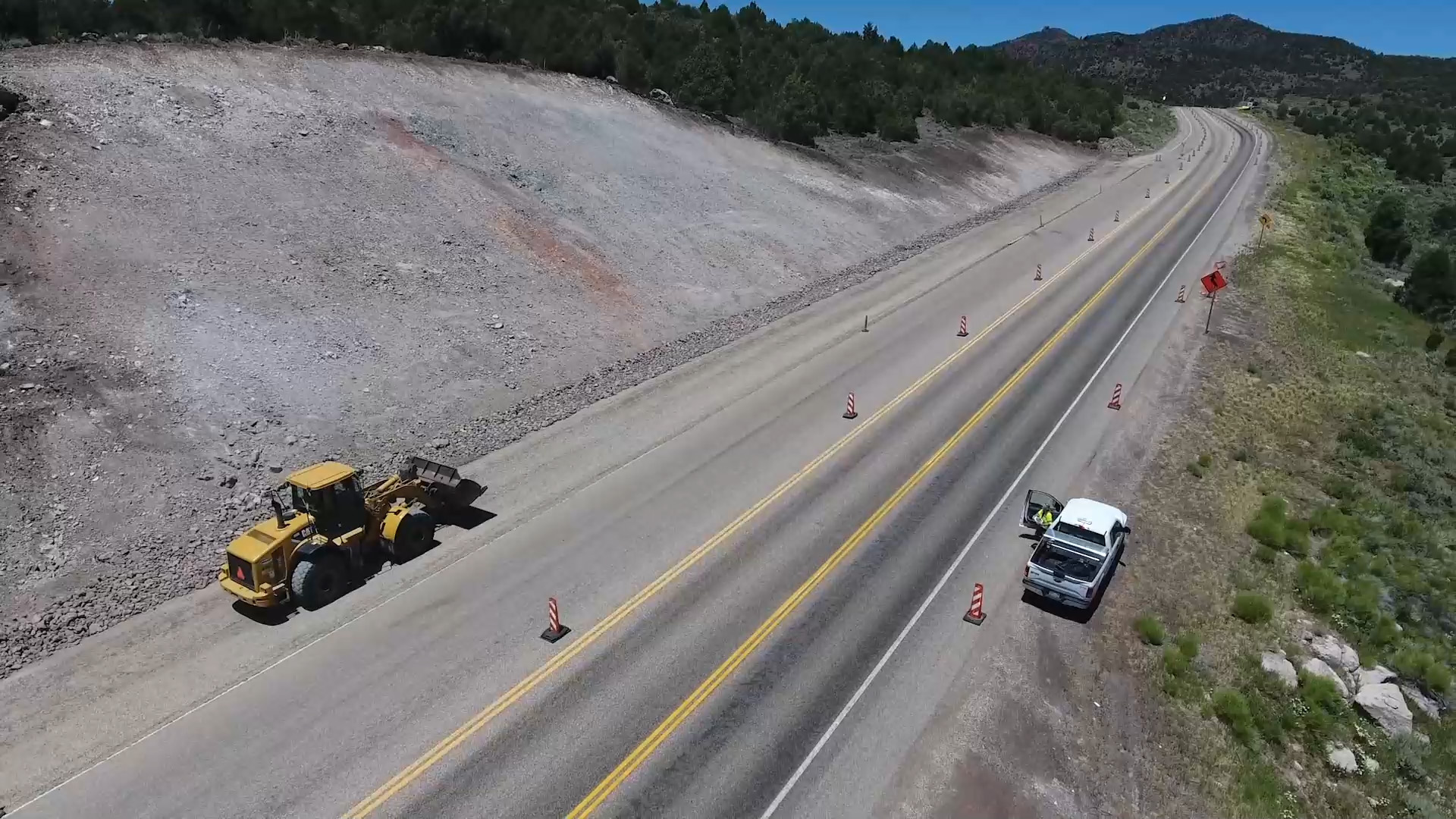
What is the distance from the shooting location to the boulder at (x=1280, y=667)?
16.1 metres

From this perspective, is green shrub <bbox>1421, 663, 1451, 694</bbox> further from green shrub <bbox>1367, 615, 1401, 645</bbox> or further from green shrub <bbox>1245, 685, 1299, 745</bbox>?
green shrub <bbox>1245, 685, 1299, 745</bbox>

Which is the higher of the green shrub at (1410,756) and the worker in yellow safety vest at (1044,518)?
the worker in yellow safety vest at (1044,518)

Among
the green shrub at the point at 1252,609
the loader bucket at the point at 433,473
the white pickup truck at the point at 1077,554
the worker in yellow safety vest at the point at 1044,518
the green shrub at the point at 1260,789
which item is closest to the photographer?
the green shrub at the point at 1260,789

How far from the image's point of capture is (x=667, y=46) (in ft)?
187

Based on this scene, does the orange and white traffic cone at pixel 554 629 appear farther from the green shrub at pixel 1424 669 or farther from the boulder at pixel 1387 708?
the green shrub at pixel 1424 669

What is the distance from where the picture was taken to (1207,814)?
42.3 feet

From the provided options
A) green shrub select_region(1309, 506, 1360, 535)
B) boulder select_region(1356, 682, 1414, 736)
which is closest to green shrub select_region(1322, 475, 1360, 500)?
green shrub select_region(1309, 506, 1360, 535)

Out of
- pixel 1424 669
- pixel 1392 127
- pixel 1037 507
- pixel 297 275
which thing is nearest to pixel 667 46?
pixel 297 275

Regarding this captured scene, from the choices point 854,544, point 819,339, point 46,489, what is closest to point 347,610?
point 46,489

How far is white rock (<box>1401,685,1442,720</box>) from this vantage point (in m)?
16.7

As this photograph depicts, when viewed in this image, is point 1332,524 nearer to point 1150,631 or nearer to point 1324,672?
point 1324,672

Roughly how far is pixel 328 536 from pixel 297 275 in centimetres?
1328

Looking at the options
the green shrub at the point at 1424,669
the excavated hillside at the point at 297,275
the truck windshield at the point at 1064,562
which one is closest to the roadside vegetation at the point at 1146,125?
the excavated hillside at the point at 297,275

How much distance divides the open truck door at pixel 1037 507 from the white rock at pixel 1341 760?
6.74 metres
